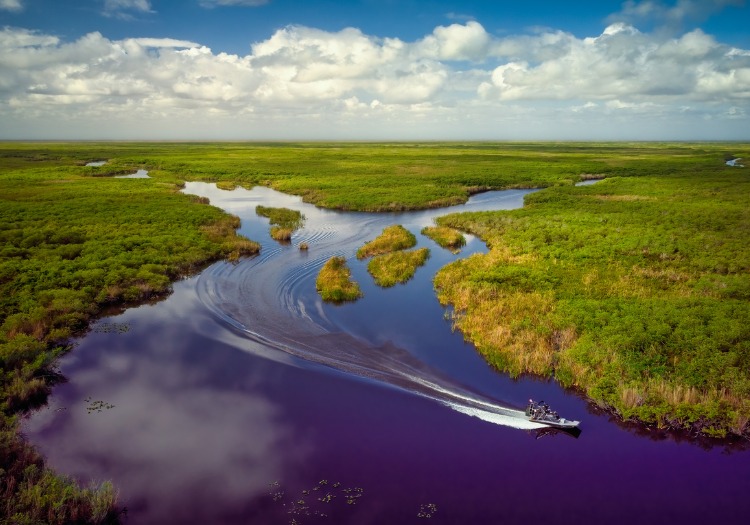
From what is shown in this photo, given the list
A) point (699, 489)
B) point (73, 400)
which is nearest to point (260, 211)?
point (73, 400)

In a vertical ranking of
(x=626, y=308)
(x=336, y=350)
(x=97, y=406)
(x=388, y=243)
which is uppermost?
(x=388, y=243)

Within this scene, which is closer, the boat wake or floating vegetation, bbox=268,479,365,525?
floating vegetation, bbox=268,479,365,525

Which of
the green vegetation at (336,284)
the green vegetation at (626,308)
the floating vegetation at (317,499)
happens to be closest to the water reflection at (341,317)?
the green vegetation at (336,284)

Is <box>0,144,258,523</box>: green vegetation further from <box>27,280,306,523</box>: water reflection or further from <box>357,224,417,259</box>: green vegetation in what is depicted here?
<box>357,224,417,259</box>: green vegetation

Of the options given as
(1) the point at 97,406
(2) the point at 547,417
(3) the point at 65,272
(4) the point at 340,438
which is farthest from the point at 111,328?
(2) the point at 547,417

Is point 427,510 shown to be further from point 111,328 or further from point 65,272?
point 65,272

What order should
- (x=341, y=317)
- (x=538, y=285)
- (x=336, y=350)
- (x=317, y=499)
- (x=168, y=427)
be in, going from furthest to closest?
(x=538, y=285), (x=341, y=317), (x=336, y=350), (x=168, y=427), (x=317, y=499)

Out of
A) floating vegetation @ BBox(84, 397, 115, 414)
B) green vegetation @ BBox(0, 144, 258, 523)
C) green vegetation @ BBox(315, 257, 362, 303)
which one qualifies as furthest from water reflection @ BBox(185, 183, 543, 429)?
floating vegetation @ BBox(84, 397, 115, 414)
